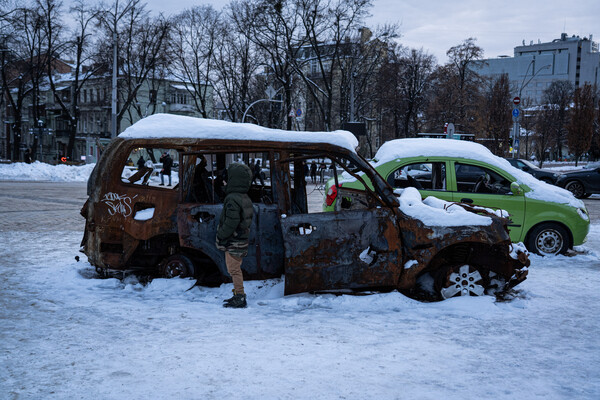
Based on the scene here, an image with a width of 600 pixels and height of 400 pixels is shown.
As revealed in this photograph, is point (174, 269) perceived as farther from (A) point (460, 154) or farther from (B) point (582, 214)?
(B) point (582, 214)

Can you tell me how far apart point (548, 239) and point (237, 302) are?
6030 millimetres

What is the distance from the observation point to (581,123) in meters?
51.5

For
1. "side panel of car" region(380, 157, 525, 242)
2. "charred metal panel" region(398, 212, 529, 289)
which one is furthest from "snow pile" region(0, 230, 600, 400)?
"side panel of car" region(380, 157, 525, 242)

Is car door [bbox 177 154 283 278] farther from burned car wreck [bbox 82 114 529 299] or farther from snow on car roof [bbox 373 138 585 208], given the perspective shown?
snow on car roof [bbox 373 138 585 208]

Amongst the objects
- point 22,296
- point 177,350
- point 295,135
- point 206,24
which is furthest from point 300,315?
point 206,24

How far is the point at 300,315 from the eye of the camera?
561 cm

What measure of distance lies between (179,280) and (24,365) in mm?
2348

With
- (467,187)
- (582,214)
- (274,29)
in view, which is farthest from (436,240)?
(274,29)

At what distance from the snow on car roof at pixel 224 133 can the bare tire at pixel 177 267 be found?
1.41 m

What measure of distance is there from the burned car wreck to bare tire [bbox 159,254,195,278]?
0.04 ft

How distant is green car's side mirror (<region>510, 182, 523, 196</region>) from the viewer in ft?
29.5

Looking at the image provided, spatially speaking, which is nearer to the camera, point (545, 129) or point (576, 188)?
point (576, 188)

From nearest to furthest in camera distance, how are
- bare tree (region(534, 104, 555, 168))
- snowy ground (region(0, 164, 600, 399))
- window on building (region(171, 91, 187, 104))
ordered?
1. snowy ground (region(0, 164, 600, 399))
2. bare tree (region(534, 104, 555, 168))
3. window on building (region(171, 91, 187, 104))

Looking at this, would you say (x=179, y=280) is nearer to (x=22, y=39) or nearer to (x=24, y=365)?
(x=24, y=365)
